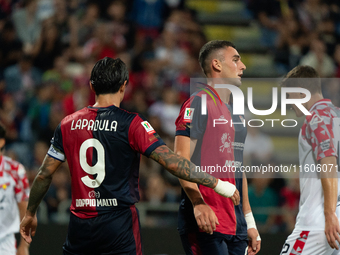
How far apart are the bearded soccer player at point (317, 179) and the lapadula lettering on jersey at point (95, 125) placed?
1.60 meters

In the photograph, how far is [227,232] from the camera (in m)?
3.42

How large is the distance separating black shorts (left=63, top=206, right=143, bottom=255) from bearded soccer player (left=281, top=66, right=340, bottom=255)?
1.31 m

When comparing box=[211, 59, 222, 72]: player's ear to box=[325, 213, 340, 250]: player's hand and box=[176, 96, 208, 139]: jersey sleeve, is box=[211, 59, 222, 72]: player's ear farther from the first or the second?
box=[325, 213, 340, 250]: player's hand

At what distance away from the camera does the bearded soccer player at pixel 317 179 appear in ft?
11.5

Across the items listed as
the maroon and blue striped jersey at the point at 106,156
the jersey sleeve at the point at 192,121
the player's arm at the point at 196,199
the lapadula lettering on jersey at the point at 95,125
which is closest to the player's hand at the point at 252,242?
the player's arm at the point at 196,199

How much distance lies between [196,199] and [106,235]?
671mm

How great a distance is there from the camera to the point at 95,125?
10.6ft

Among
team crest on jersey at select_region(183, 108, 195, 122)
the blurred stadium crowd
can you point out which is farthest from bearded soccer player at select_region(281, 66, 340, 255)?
the blurred stadium crowd

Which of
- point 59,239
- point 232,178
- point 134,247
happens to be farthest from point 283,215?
point 134,247

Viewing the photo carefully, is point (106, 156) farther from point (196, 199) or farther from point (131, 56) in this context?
point (131, 56)

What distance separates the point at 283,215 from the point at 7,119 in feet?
18.5

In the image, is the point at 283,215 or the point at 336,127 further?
the point at 283,215

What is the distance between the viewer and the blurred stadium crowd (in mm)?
8430

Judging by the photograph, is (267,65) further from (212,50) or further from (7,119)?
(212,50)
